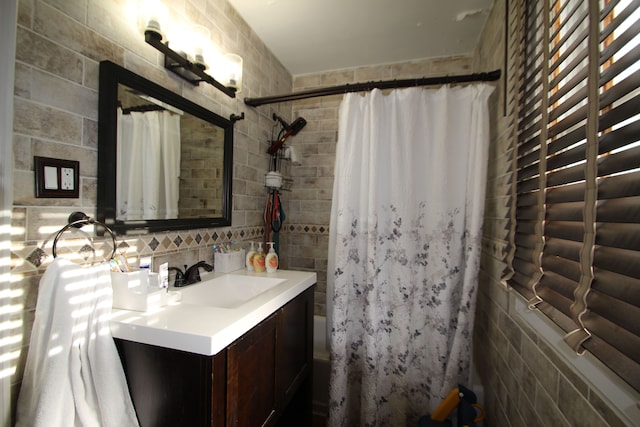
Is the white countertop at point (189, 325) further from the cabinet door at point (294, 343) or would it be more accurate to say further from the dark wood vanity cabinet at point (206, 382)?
the cabinet door at point (294, 343)

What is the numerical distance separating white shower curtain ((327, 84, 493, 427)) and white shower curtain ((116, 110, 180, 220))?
886 millimetres

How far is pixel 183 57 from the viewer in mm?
1159

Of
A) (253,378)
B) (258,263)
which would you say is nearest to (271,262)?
(258,263)

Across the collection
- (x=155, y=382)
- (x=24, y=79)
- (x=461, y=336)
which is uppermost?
(x=24, y=79)

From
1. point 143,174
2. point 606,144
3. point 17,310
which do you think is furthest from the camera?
point 143,174

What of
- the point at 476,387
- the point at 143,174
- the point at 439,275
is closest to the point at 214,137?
the point at 143,174

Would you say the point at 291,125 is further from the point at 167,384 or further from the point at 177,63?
the point at 167,384

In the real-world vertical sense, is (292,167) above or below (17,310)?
above

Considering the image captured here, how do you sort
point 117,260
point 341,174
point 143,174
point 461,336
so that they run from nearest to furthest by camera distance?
1. point 117,260
2. point 143,174
3. point 461,336
4. point 341,174

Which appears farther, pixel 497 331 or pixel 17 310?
pixel 497 331

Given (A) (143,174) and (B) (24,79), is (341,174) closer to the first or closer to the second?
(A) (143,174)

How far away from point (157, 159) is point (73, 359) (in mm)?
774

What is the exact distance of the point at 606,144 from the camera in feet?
1.98

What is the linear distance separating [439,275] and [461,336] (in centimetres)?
33
